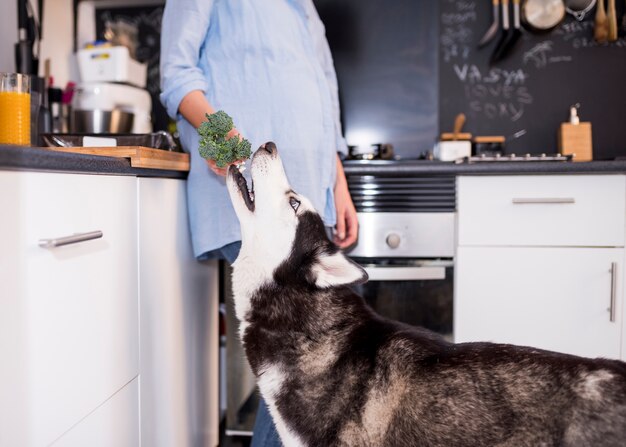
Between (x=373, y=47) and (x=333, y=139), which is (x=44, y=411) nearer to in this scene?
(x=333, y=139)

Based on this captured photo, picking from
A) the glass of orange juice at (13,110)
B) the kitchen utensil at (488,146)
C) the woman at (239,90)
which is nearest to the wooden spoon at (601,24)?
the kitchen utensil at (488,146)

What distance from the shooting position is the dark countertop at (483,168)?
2076mm

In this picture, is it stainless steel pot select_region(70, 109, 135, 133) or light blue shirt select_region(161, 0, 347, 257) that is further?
stainless steel pot select_region(70, 109, 135, 133)

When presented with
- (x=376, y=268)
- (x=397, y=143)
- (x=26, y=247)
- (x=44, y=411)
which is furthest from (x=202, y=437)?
(x=397, y=143)

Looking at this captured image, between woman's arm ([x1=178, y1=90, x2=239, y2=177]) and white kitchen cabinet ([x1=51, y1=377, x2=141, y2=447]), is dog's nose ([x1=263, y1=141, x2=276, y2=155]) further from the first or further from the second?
white kitchen cabinet ([x1=51, y1=377, x2=141, y2=447])

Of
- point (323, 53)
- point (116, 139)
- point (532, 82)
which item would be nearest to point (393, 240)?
point (323, 53)

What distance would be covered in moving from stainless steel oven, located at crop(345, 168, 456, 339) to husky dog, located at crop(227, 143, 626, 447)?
0.79 meters

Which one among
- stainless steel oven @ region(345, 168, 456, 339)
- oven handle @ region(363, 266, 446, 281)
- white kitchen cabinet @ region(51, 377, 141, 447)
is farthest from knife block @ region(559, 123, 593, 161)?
white kitchen cabinet @ region(51, 377, 141, 447)

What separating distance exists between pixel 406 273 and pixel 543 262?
1.61ft

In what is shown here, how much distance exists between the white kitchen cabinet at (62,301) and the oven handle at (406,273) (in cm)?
100

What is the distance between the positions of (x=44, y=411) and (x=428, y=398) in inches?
29.1

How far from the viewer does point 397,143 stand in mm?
2961

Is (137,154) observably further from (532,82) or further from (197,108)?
(532,82)

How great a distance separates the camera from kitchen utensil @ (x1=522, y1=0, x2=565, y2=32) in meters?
2.82
